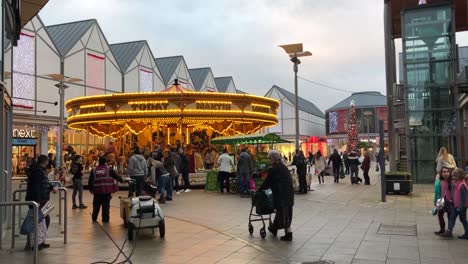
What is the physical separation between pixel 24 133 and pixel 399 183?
2470 centimetres

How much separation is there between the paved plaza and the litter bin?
311 cm

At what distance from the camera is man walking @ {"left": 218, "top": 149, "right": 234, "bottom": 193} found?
16.6 meters

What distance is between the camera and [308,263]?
671cm

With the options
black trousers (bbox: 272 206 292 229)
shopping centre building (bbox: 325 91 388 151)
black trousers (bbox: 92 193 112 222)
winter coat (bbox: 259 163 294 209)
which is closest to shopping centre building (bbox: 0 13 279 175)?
black trousers (bbox: 92 193 112 222)

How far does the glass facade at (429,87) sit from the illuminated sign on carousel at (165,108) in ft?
23.5

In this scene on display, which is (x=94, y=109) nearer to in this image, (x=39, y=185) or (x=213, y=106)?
(x=213, y=106)

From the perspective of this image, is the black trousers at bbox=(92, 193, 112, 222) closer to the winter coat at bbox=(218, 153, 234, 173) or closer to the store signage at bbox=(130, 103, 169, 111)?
the winter coat at bbox=(218, 153, 234, 173)

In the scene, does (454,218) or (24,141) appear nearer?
(454,218)

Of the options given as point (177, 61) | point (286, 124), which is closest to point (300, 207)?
point (177, 61)

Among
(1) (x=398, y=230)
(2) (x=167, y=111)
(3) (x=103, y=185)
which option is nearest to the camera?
(1) (x=398, y=230)

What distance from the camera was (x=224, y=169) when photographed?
663 inches

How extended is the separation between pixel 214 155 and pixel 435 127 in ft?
32.0

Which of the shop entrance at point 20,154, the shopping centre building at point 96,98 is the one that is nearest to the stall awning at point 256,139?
the shopping centre building at point 96,98

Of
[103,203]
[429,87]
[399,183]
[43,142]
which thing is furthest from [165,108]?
[43,142]
